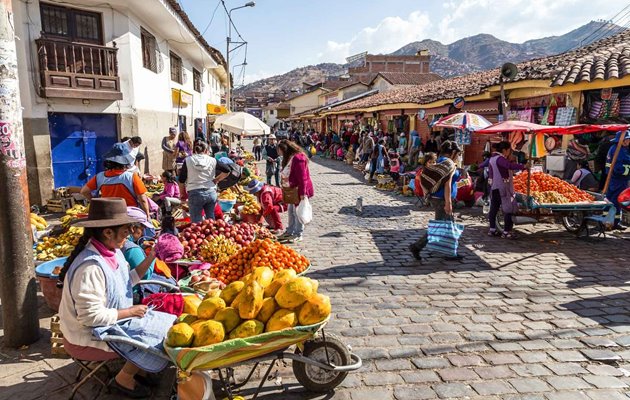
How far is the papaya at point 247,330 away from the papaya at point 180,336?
281 millimetres

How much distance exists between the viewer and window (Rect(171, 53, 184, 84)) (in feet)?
57.1

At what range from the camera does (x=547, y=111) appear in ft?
35.6

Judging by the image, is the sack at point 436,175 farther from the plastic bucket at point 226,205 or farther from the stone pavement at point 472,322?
the plastic bucket at point 226,205

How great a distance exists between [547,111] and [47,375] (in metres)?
11.3

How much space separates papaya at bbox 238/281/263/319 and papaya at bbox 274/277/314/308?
148 mm

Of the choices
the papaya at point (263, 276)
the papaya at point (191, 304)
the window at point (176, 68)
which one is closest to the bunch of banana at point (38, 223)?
the papaya at point (191, 304)

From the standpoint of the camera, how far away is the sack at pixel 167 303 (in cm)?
375

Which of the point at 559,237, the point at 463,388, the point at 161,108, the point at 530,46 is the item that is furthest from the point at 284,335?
the point at 530,46

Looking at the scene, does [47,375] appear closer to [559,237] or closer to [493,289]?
[493,289]

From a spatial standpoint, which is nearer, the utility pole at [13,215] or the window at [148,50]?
the utility pole at [13,215]

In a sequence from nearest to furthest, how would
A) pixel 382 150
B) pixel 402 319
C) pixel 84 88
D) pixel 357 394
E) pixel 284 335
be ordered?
pixel 284 335 → pixel 357 394 → pixel 402 319 → pixel 84 88 → pixel 382 150

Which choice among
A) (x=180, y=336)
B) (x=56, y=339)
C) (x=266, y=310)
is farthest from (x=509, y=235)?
(x=56, y=339)

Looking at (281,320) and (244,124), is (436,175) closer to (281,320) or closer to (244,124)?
(281,320)

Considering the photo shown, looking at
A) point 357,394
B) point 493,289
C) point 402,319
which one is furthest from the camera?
point 493,289
